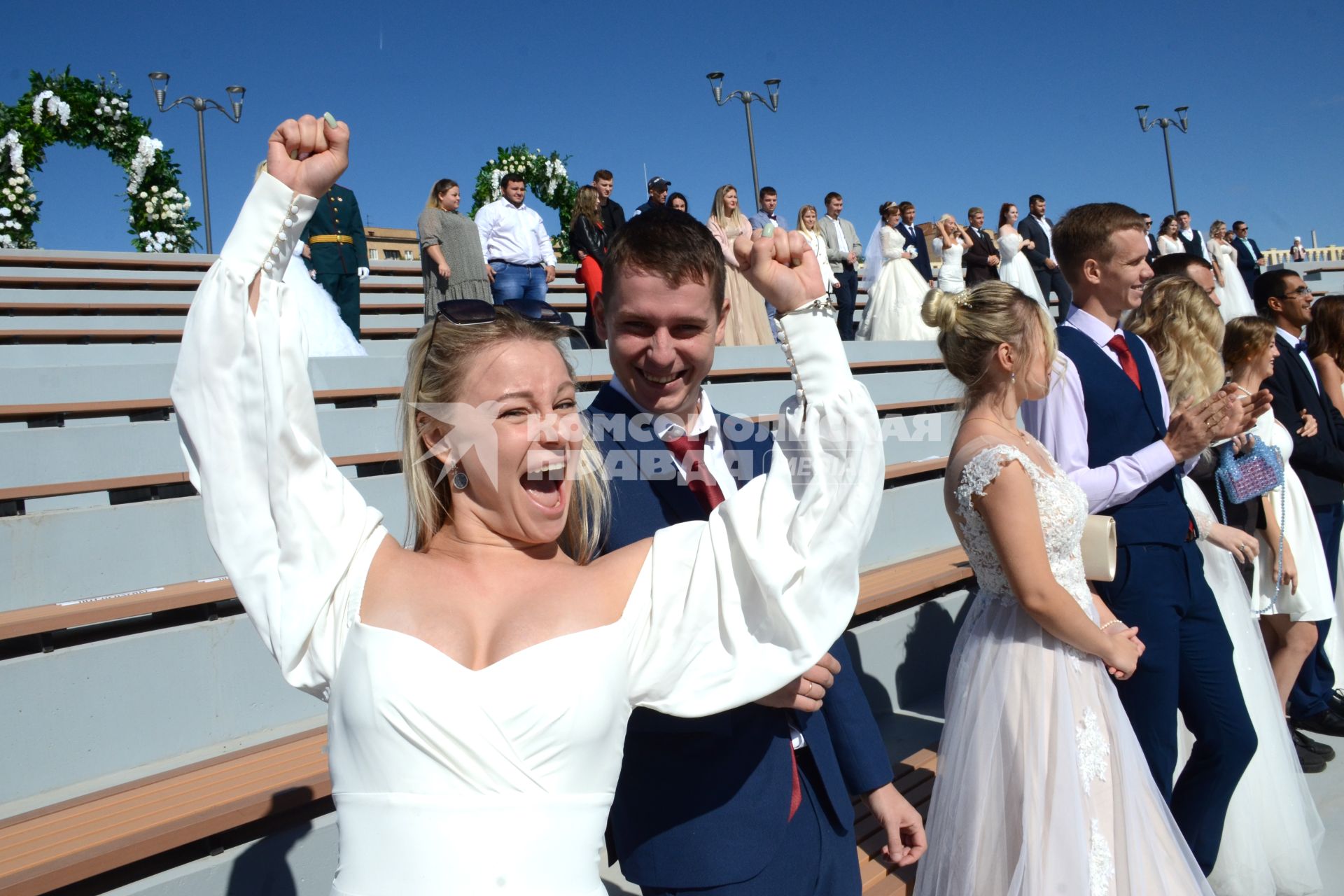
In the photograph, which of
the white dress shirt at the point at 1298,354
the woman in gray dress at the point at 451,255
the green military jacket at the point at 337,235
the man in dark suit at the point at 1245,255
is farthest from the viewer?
the man in dark suit at the point at 1245,255

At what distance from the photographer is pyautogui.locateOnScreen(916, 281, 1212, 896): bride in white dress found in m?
2.40

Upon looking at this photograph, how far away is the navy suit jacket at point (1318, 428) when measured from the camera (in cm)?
424

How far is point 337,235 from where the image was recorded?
286 inches

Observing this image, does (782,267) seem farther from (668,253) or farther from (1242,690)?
(1242,690)

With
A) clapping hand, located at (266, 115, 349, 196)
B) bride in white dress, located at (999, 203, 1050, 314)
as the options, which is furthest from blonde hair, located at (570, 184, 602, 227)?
clapping hand, located at (266, 115, 349, 196)

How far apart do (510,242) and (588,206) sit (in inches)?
27.9

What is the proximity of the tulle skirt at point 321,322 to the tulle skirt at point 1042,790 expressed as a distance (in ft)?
15.9

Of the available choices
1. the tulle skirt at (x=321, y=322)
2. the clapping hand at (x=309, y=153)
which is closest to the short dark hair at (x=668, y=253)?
the clapping hand at (x=309, y=153)

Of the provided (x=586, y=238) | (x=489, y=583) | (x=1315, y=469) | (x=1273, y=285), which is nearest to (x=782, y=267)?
(x=489, y=583)

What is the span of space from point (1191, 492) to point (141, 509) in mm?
3818

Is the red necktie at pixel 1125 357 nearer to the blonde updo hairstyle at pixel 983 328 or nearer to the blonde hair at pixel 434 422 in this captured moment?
the blonde updo hairstyle at pixel 983 328

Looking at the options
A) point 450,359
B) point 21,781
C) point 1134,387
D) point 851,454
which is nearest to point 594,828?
point 851,454

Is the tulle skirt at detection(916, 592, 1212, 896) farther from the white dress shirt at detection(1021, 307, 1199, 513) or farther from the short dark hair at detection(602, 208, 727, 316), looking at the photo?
the short dark hair at detection(602, 208, 727, 316)

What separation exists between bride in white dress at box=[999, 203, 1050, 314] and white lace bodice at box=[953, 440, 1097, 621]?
27.5 ft
